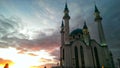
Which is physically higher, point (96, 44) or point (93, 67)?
point (96, 44)


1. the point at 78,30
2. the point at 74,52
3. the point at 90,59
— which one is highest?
the point at 78,30

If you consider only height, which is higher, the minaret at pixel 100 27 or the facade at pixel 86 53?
the minaret at pixel 100 27

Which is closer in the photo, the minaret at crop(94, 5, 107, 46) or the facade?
the facade

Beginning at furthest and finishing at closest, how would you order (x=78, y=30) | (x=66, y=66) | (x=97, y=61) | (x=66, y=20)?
(x=78, y=30)
(x=66, y=20)
(x=97, y=61)
(x=66, y=66)

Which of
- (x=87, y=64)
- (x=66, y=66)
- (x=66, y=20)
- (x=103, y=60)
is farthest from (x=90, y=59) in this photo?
(x=66, y=20)

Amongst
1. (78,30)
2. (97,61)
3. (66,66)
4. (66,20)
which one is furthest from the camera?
(78,30)

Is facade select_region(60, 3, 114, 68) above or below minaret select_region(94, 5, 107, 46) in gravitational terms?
below

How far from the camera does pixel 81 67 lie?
34.9 meters

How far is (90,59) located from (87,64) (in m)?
1.82

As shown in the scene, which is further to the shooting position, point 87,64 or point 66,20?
point 66,20

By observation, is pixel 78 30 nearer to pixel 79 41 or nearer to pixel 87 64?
pixel 79 41

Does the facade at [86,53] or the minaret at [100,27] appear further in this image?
the minaret at [100,27]

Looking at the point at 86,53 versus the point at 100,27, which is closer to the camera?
the point at 86,53

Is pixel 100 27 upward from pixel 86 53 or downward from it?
upward
